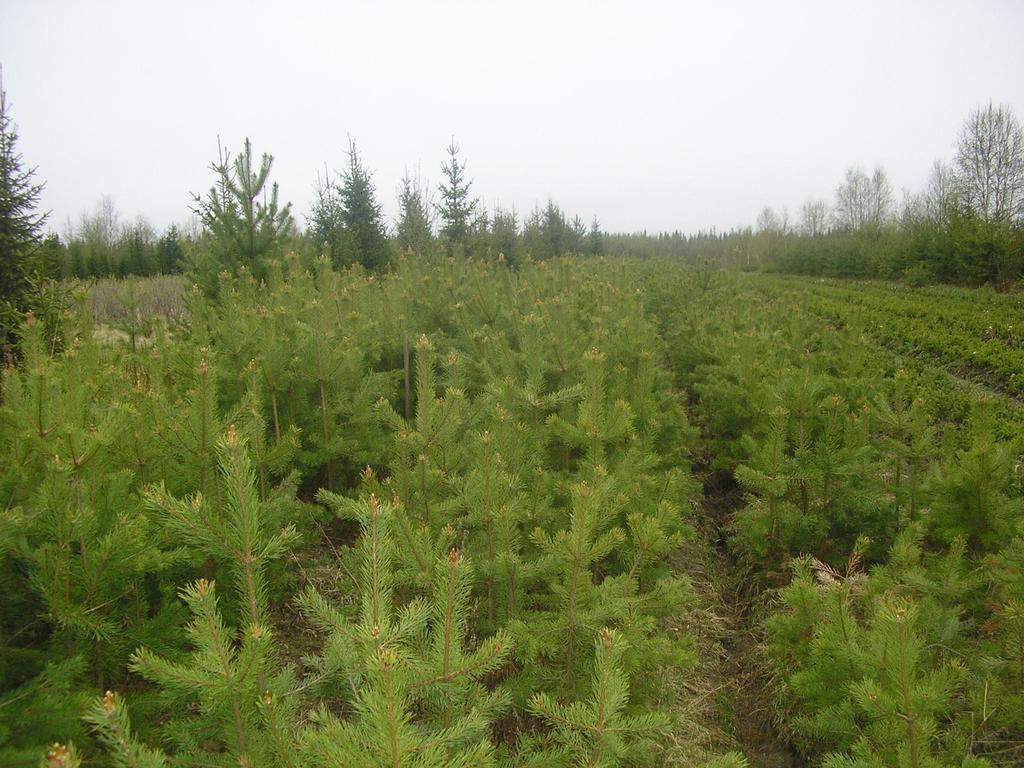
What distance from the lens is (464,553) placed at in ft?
8.06

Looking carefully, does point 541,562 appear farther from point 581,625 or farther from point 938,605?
point 938,605

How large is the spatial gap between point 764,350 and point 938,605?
4057mm

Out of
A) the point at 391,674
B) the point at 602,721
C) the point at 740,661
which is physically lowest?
the point at 740,661

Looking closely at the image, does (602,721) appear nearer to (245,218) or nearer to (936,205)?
(245,218)

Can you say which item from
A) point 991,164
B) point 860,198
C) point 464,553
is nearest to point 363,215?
point 464,553

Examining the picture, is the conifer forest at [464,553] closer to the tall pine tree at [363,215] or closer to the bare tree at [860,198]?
the tall pine tree at [363,215]

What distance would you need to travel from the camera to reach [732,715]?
10.2ft

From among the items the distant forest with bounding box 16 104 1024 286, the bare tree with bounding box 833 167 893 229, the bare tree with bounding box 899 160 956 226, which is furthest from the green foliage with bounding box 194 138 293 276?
the bare tree with bounding box 833 167 893 229

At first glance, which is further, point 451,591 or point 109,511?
point 109,511

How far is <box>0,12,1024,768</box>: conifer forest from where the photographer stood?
4.76 feet

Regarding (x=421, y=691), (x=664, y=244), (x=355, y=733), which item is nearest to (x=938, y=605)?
(x=421, y=691)

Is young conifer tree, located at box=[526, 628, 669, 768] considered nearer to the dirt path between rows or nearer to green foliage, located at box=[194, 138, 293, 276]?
the dirt path between rows

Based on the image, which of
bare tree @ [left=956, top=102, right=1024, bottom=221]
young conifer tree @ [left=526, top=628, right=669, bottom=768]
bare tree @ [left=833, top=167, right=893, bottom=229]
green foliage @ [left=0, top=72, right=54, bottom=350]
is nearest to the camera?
young conifer tree @ [left=526, top=628, right=669, bottom=768]

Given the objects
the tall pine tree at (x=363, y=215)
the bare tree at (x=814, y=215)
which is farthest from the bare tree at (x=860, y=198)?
the tall pine tree at (x=363, y=215)
